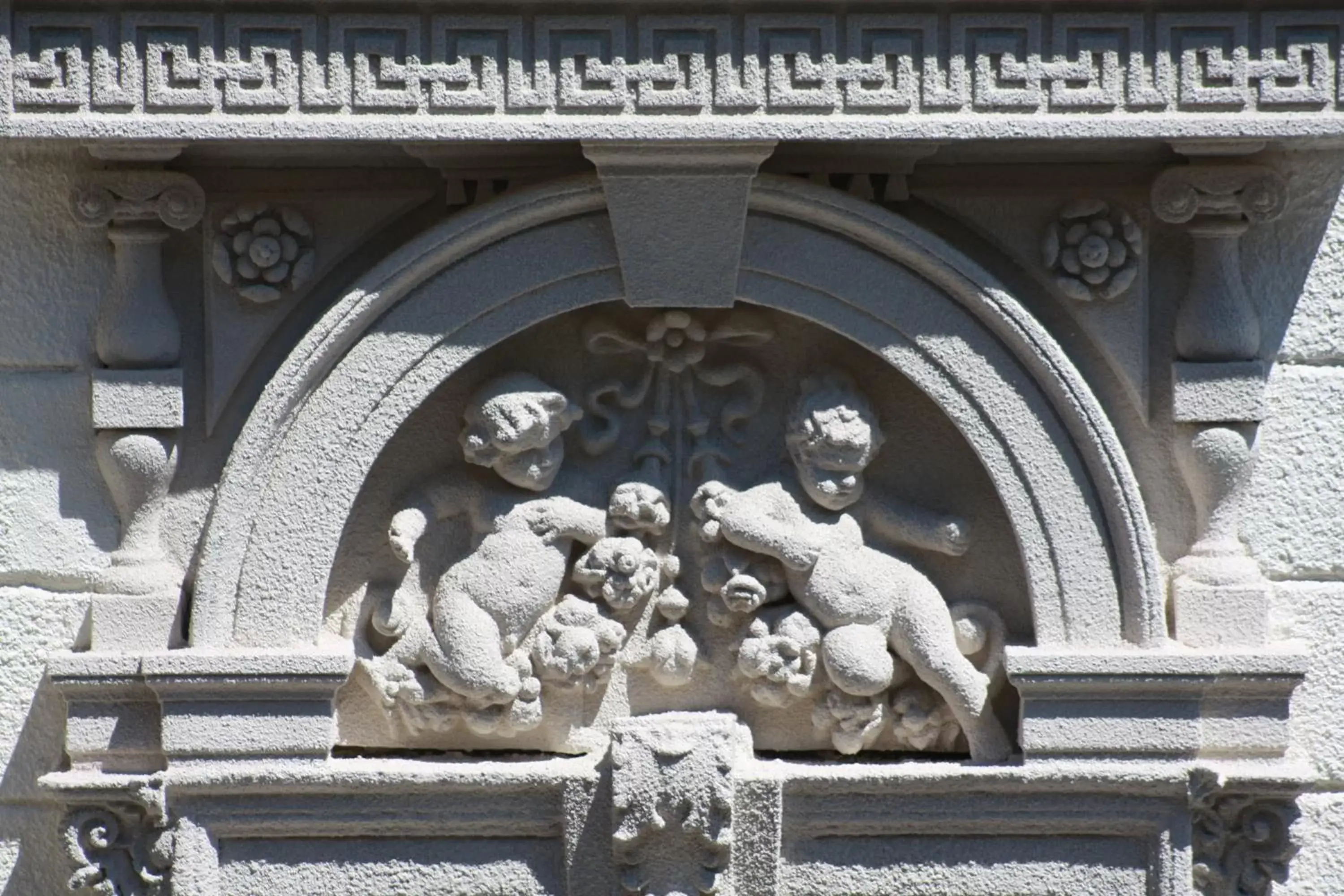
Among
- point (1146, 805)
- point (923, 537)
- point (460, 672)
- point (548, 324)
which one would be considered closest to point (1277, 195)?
point (923, 537)

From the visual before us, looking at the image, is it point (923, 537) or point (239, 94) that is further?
point (923, 537)

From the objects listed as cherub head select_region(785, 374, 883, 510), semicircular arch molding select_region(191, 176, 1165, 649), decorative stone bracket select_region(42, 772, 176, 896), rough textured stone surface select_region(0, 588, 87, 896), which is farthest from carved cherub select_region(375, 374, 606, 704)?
rough textured stone surface select_region(0, 588, 87, 896)

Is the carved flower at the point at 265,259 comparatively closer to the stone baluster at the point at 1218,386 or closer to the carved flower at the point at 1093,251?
the carved flower at the point at 1093,251

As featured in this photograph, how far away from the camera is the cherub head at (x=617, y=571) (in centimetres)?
318

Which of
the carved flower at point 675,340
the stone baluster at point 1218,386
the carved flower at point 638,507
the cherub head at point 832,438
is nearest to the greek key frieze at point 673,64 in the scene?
the stone baluster at point 1218,386

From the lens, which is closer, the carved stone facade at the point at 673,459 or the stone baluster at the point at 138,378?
the carved stone facade at the point at 673,459

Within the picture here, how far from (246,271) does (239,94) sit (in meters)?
0.31

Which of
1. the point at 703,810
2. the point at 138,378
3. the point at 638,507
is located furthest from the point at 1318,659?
the point at 138,378

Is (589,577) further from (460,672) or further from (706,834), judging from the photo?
(706,834)

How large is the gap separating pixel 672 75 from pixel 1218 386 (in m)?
1.02

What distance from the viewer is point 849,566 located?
10.4 feet

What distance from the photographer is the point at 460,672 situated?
10.3 feet

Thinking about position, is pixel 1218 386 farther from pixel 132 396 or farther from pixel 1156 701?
pixel 132 396

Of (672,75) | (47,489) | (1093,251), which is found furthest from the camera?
(47,489)
